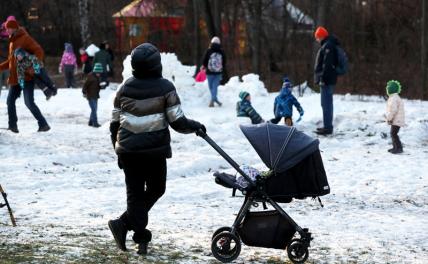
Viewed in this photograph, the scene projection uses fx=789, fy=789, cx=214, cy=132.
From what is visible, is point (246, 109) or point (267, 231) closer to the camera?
point (267, 231)

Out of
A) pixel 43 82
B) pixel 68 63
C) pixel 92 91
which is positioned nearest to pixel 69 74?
pixel 68 63

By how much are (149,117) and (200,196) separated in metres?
3.60

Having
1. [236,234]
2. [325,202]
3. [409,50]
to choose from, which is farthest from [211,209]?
[409,50]

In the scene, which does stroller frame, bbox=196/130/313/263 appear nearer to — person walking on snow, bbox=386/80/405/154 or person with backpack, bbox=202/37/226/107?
person walking on snow, bbox=386/80/405/154

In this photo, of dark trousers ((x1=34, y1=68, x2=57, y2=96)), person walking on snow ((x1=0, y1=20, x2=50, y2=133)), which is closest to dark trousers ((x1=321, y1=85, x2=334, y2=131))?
dark trousers ((x1=34, y1=68, x2=57, y2=96))

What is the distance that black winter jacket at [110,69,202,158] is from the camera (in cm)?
607

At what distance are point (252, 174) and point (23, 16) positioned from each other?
42412 mm

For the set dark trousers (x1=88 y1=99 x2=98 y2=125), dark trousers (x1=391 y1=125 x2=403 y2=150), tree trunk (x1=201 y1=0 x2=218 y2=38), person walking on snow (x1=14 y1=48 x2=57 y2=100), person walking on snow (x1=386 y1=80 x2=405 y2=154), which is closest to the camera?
person walking on snow (x1=386 y1=80 x2=405 y2=154)

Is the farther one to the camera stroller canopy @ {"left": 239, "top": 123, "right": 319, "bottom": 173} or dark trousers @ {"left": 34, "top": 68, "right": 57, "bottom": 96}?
dark trousers @ {"left": 34, "top": 68, "right": 57, "bottom": 96}

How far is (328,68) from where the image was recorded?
47.3ft

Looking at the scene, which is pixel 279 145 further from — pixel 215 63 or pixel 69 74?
pixel 69 74

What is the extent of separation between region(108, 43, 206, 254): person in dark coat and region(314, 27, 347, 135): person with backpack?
335 inches

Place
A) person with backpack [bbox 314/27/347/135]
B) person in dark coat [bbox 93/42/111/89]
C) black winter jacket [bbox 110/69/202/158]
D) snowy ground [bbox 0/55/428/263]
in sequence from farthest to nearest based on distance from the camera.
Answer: person in dark coat [bbox 93/42/111/89]
person with backpack [bbox 314/27/347/135]
snowy ground [bbox 0/55/428/263]
black winter jacket [bbox 110/69/202/158]

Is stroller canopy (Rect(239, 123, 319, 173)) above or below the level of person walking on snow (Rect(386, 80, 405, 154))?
above
